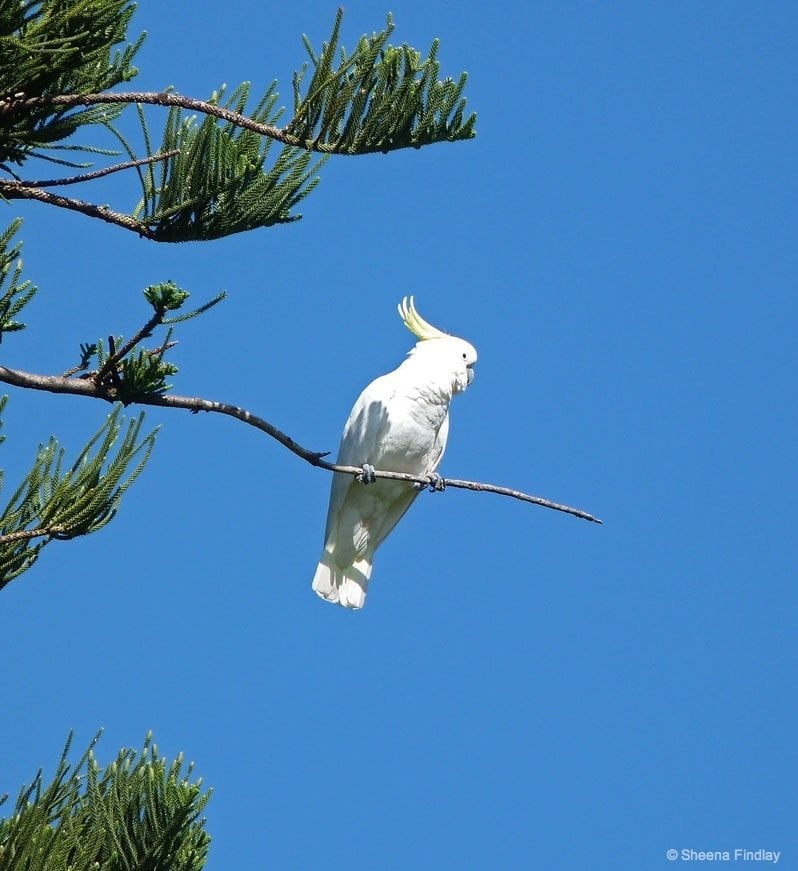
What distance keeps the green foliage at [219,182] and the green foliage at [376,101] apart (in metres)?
0.13

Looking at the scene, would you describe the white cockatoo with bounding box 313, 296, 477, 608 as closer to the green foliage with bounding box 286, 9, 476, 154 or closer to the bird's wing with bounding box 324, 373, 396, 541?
the bird's wing with bounding box 324, 373, 396, 541

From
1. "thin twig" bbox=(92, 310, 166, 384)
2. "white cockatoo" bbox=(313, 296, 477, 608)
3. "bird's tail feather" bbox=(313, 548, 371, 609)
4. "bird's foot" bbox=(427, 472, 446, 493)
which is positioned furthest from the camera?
"bird's tail feather" bbox=(313, 548, 371, 609)

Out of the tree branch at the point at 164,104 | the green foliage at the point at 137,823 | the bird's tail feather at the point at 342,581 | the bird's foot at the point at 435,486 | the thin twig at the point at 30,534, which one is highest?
the bird's foot at the point at 435,486

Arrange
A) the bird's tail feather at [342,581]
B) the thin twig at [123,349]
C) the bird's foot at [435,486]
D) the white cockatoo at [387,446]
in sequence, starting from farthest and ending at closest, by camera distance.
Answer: the bird's tail feather at [342,581]
the white cockatoo at [387,446]
the bird's foot at [435,486]
the thin twig at [123,349]

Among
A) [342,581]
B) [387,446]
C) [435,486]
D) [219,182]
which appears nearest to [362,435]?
[387,446]

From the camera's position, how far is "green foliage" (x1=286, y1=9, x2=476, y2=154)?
3.35 meters

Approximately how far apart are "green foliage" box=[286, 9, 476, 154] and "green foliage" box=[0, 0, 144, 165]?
57cm

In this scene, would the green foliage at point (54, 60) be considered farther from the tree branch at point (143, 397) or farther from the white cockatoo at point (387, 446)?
the white cockatoo at point (387, 446)

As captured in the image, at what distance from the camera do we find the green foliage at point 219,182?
11.2ft

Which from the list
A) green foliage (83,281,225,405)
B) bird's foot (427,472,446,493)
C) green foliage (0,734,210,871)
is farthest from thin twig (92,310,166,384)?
bird's foot (427,472,446,493)

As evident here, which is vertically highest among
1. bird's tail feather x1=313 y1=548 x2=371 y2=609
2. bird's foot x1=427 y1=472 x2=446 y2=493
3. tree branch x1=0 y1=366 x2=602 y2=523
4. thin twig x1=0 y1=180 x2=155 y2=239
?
bird's foot x1=427 y1=472 x2=446 y2=493

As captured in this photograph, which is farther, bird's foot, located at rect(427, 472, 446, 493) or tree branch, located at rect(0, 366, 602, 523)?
bird's foot, located at rect(427, 472, 446, 493)

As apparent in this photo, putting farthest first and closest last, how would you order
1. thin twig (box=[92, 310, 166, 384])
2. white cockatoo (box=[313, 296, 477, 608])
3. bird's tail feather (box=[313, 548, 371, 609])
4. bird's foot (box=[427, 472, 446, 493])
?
bird's tail feather (box=[313, 548, 371, 609]) < white cockatoo (box=[313, 296, 477, 608]) < bird's foot (box=[427, 472, 446, 493]) < thin twig (box=[92, 310, 166, 384])

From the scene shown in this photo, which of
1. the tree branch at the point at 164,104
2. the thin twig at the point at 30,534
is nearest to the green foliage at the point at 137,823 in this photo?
the thin twig at the point at 30,534
